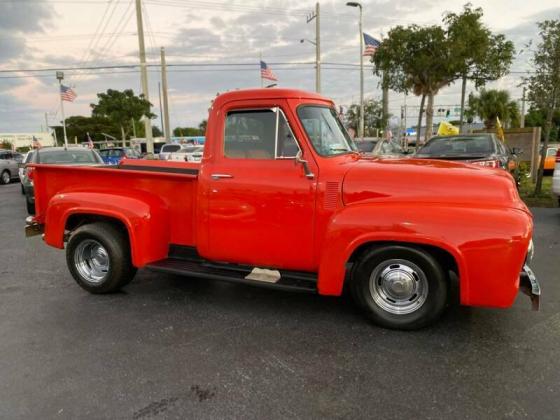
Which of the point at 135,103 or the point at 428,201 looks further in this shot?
the point at 135,103

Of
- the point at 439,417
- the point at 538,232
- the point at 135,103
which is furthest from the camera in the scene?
the point at 135,103

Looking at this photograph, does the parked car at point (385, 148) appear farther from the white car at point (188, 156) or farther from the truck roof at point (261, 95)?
the truck roof at point (261, 95)

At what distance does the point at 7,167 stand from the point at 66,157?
37.7 ft

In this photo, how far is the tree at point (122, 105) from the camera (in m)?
26.3

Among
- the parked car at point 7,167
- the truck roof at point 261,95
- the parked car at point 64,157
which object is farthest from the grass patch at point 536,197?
the parked car at point 7,167

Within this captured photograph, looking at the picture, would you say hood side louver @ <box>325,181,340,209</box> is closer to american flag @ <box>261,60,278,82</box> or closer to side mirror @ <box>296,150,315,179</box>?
side mirror @ <box>296,150,315,179</box>

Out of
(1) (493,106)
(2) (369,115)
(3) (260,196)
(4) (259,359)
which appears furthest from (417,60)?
(2) (369,115)

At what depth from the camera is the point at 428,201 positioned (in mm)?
3494

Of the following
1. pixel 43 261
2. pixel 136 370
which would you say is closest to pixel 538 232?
pixel 136 370

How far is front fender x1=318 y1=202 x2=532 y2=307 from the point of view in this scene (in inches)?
126

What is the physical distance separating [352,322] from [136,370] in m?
1.88

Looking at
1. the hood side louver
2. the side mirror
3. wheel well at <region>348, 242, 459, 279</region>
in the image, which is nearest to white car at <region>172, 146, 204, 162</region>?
the side mirror

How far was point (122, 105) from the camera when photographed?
26297mm

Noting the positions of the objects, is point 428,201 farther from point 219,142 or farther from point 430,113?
point 430,113
